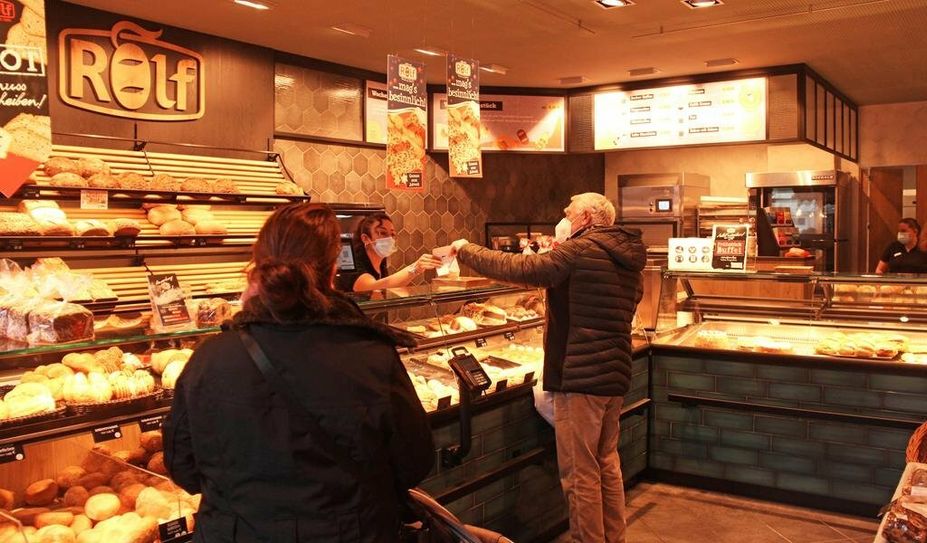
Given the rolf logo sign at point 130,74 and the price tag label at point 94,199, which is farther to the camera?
the rolf logo sign at point 130,74

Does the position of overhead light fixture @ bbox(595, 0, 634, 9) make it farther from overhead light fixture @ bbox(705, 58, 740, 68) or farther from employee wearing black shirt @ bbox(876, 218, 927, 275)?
employee wearing black shirt @ bbox(876, 218, 927, 275)

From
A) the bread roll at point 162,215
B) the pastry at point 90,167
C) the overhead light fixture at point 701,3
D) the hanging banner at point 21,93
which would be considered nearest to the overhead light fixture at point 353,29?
the bread roll at point 162,215

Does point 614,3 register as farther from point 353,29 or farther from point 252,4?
point 252,4

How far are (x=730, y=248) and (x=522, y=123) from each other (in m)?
3.45

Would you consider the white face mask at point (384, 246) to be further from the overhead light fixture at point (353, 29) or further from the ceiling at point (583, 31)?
the overhead light fixture at point (353, 29)

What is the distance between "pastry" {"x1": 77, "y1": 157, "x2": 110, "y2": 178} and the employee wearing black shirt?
6.77 m

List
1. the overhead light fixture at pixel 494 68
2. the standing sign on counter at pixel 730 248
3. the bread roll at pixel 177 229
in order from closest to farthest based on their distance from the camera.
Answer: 1. the standing sign on counter at pixel 730 248
2. the bread roll at pixel 177 229
3. the overhead light fixture at pixel 494 68

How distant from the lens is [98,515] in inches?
100

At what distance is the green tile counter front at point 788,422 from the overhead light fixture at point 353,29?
10.3 feet

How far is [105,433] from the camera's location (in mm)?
2461

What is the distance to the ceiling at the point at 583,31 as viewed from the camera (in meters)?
5.42

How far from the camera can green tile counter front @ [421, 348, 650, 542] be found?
3.62m

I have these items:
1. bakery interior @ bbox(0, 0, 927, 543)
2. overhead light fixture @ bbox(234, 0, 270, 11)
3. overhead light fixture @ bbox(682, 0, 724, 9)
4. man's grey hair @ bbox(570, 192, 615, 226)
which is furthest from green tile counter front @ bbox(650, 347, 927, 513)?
overhead light fixture @ bbox(234, 0, 270, 11)

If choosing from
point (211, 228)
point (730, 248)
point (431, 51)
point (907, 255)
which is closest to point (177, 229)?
point (211, 228)
